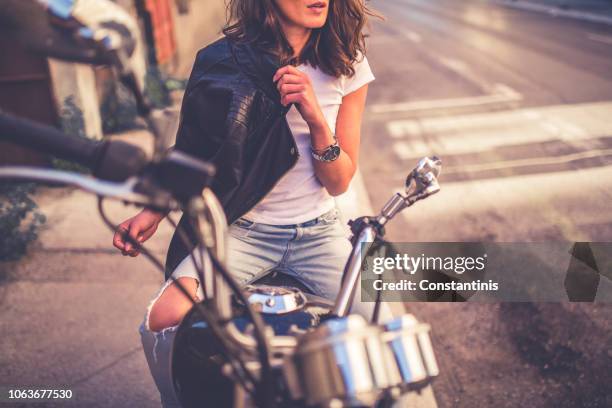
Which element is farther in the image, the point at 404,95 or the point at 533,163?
the point at 404,95

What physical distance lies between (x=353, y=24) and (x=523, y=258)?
2841mm

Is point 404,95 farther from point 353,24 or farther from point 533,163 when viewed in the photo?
→ point 353,24

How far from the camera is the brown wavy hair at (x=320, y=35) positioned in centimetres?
239

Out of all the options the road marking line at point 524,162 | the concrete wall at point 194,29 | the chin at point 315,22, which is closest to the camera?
the chin at point 315,22

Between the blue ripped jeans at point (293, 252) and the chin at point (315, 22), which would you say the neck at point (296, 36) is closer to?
the chin at point (315, 22)

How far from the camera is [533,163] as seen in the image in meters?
6.72

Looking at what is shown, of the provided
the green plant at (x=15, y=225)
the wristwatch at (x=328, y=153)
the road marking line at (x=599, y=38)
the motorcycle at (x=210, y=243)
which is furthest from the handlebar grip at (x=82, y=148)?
the road marking line at (x=599, y=38)

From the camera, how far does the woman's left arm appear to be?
6.01 feet

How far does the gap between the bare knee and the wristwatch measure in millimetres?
633

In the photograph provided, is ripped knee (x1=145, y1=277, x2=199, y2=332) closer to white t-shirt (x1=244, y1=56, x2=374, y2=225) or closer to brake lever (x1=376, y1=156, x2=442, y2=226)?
white t-shirt (x1=244, y1=56, x2=374, y2=225)

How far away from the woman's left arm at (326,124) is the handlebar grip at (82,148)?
0.76 meters

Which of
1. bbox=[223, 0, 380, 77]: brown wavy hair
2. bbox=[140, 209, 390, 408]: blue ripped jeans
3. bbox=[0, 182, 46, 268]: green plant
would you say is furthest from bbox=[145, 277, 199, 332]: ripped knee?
bbox=[0, 182, 46, 268]: green plant

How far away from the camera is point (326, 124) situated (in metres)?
2.06

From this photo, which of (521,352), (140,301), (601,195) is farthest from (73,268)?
(601,195)
